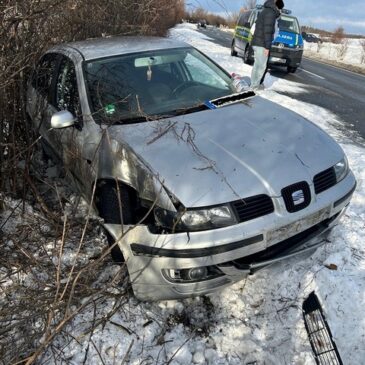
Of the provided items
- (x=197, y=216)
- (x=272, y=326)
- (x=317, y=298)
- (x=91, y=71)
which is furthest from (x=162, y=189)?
(x=91, y=71)

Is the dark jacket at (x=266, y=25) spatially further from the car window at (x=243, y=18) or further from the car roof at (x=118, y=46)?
the car window at (x=243, y=18)

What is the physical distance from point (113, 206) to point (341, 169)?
1769 millimetres

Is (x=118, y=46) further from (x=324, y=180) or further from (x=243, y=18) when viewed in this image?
(x=243, y=18)

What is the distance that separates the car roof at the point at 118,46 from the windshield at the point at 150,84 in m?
0.08

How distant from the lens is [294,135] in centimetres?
313

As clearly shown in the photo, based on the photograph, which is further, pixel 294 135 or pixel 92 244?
pixel 92 244

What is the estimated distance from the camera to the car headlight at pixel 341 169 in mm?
2972

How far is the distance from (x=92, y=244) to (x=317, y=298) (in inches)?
74.1

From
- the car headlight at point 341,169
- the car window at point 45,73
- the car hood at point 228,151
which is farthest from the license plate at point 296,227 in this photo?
the car window at point 45,73

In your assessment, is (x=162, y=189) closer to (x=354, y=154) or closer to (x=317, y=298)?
(x=317, y=298)

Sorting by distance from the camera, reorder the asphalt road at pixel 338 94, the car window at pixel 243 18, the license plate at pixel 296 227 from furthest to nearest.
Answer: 1. the car window at pixel 243 18
2. the asphalt road at pixel 338 94
3. the license plate at pixel 296 227

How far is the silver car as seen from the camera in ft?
7.92

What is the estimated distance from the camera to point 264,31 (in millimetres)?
8375

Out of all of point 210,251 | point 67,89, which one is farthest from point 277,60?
point 210,251
